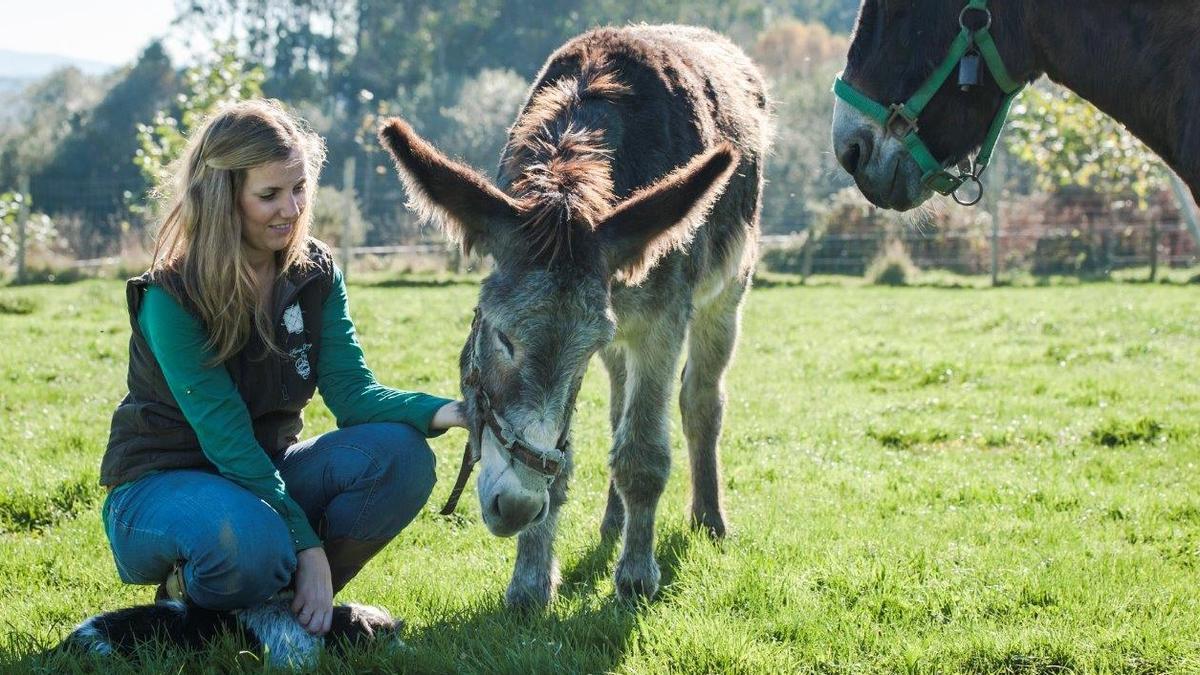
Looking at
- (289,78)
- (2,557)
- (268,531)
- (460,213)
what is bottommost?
(2,557)

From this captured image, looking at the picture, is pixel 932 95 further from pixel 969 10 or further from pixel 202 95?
pixel 202 95

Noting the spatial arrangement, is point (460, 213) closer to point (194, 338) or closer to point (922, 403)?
point (194, 338)

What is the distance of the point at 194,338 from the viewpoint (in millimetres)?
3264

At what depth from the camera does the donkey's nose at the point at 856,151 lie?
361 centimetres

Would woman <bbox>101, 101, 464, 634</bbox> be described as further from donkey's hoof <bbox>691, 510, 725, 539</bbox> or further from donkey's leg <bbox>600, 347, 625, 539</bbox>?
donkey's hoof <bbox>691, 510, 725, 539</bbox>

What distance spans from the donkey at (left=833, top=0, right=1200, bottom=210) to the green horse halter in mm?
16

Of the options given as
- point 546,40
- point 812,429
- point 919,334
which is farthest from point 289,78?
point 812,429

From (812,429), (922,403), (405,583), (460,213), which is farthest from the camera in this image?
(922,403)

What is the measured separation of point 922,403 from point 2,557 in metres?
5.70

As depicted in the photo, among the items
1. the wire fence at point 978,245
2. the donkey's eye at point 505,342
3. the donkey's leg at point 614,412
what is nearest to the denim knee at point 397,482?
the donkey's eye at point 505,342

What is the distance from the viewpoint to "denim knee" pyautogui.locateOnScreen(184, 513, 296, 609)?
3096 millimetres

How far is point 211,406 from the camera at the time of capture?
3.21 m

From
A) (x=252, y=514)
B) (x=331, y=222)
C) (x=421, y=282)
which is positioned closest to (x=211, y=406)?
(x=252, y=514)

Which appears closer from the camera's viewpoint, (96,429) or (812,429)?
(96,429)
